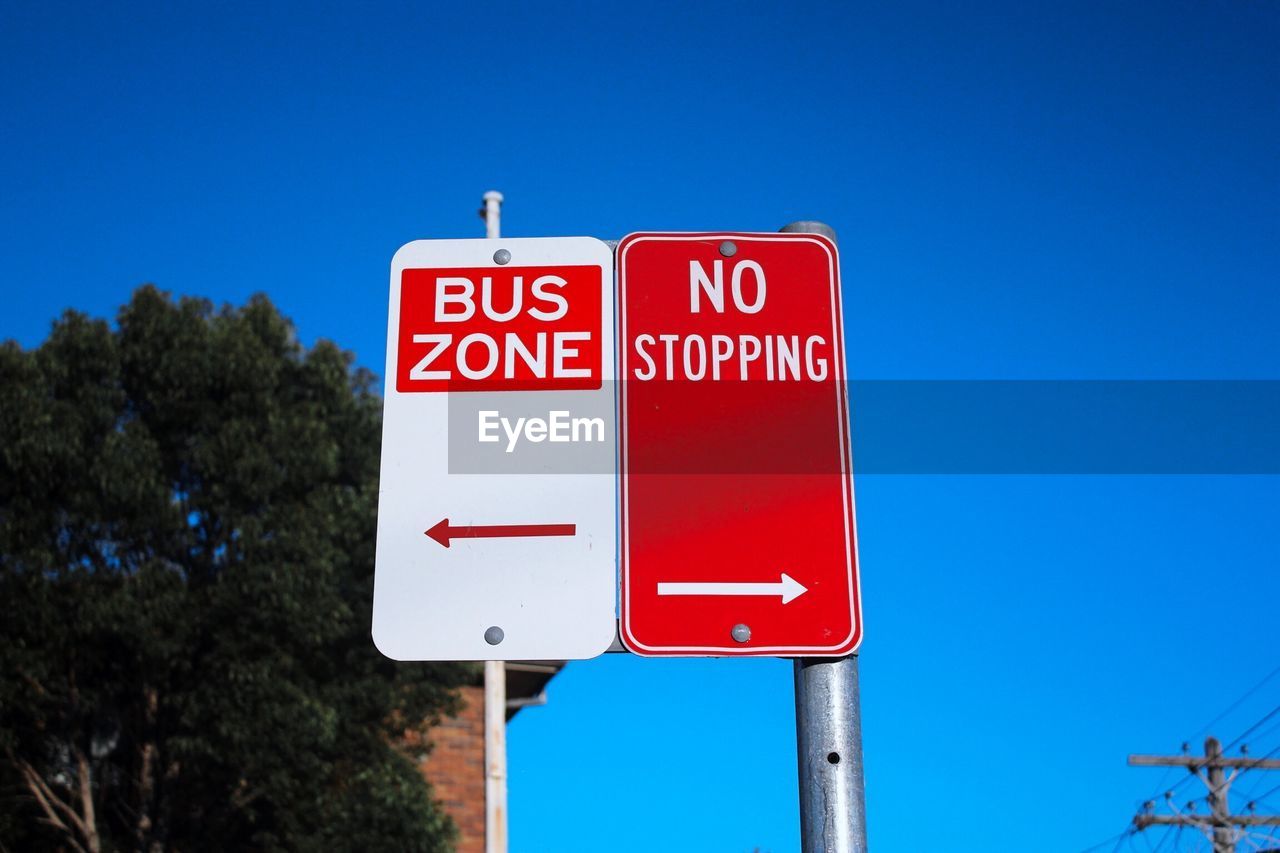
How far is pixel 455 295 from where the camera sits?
281 cm

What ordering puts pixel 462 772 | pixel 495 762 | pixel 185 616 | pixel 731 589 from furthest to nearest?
pixel 462 772 < pixel 495 762 < pixel 185 616 < pixel 731 589

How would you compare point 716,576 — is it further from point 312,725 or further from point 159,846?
point 159,846

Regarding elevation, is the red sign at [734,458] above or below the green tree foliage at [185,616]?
below

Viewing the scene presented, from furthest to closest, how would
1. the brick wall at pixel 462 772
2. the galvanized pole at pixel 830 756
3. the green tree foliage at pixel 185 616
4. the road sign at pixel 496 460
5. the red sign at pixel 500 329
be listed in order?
the brick wall at pixel 462 772 < the green tree foliage at pixel 185 616 < the red sign at pixel 500 329 < the road sign at pixel 496 460 < the galvanized pole at pixel 830 756

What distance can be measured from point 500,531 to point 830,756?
28.8 inches

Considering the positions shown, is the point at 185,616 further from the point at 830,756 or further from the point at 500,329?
the point at 830,756

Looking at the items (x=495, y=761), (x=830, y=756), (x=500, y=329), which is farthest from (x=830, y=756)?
(x=495, y=761)

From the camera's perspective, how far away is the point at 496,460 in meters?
2.60

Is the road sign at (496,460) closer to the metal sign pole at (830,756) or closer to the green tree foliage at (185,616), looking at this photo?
the metal sign pole at (830,756)

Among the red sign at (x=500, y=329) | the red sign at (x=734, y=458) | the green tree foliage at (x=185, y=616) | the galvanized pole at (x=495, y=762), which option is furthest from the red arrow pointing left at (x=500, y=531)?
the galvanized pole at (x=495, y=762)

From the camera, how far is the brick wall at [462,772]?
20.6 meters

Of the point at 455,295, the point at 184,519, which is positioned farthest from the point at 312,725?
the point at 455,295

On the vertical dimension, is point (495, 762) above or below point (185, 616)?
below

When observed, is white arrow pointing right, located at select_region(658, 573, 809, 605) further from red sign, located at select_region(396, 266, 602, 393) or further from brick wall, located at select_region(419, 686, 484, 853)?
brick wall, located at select_region(419, 686, 484, 853)
